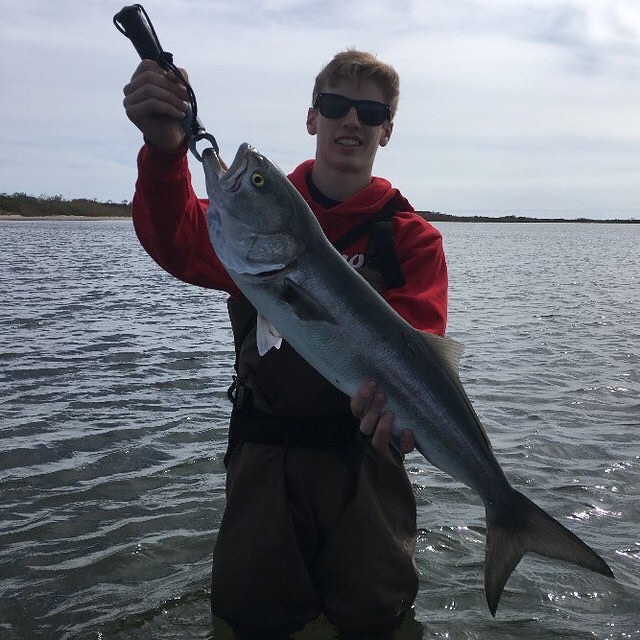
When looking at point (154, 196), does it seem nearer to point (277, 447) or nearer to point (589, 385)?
point (277, 447)

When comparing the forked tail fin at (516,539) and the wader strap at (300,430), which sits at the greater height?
the wader strap at (300,430)

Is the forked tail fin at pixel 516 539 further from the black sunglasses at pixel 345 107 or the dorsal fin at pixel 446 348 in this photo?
the black sunglasses at pixel 345 107

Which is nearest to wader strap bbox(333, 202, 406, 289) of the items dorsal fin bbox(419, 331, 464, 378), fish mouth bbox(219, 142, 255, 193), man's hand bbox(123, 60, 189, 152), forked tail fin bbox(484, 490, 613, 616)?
dorsal fin bbox(419, 331, 464, 378)

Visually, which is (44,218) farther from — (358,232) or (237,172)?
(237,172)

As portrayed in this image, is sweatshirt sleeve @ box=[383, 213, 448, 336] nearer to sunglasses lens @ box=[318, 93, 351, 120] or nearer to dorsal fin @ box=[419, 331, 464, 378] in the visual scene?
dorsal fin @ box=[419, 331, 464, 378]

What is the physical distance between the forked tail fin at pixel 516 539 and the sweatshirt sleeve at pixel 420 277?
1.02 meters

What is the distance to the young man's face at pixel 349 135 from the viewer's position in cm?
449

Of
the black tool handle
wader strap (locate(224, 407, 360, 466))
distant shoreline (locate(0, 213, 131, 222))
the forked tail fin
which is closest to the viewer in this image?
the black tool handle

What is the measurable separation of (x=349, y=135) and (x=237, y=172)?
1.28 metres

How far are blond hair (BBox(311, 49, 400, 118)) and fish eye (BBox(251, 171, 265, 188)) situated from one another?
4.69ft

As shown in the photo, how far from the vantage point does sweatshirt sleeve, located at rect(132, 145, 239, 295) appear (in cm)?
389

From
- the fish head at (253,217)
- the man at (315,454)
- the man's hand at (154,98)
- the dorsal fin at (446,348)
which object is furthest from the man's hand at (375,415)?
the man's hand at (154,98)

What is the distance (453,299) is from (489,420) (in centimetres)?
1360

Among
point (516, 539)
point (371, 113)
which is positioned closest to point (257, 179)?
point (371, 113)
